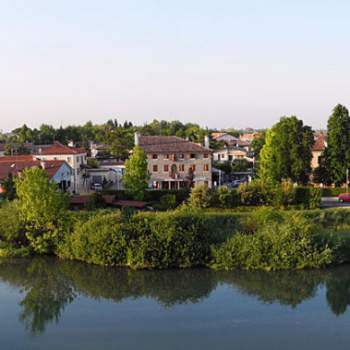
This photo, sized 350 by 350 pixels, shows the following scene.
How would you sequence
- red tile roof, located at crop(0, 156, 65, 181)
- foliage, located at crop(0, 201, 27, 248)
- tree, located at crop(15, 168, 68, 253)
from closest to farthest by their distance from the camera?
tree, located at crop(15, 168, 68, 253), foliage, located at crop(0, 201, 27, 248), red tile roof, located at crop(0, 156, 65, 181)

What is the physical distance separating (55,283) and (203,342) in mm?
10053

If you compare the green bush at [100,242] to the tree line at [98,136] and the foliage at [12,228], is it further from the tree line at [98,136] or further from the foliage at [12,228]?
the tree line at [98,136]

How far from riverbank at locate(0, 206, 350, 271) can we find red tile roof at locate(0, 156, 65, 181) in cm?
1571

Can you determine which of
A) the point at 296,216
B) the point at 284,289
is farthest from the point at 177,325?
the point at 296,216

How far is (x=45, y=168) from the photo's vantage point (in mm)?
42688

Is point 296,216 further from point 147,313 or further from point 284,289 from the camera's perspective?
point 147,313

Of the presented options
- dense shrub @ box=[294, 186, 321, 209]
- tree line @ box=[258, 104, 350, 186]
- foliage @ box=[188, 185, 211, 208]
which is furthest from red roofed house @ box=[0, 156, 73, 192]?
dense shrub @ box=[294, 186, 321, 209]

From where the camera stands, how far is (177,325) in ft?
62.5

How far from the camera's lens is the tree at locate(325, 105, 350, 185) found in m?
42.5

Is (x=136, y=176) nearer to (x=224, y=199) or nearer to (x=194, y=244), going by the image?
(x=224, y=199)

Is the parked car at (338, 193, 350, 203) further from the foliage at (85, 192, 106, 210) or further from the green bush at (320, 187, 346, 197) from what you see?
the foliage at (85, 192, 106, 210)

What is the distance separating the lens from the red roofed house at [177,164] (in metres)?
45.9

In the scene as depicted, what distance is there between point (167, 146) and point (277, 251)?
22.7 meters

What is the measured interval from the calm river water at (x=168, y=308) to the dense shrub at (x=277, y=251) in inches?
25.4
